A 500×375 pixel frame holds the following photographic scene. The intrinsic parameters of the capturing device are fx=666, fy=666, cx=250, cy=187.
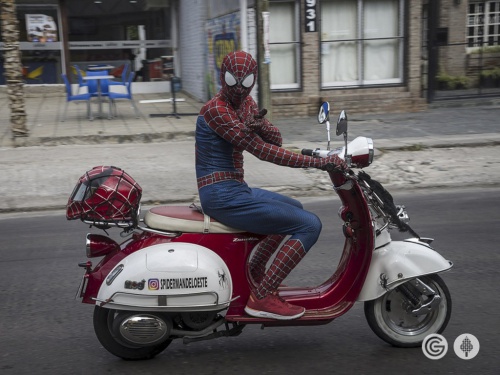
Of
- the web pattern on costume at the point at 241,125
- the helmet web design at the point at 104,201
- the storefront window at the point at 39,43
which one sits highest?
the storefront window at the point at 39,43

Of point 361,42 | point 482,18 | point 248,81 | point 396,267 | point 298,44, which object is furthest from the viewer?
point 482,18

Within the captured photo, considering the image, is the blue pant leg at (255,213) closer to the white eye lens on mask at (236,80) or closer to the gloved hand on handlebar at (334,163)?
the gloved hand on handlebar at (334,163)

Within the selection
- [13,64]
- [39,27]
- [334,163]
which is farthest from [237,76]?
[39,27]

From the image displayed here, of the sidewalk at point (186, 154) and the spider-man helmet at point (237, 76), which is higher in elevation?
the spider-man helmet at point (237, 76)

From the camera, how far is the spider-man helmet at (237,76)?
147 inches

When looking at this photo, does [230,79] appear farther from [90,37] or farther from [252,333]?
[90,37]

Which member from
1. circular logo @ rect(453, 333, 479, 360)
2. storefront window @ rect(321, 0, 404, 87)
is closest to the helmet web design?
circular logo @ rect(453, 333, 479, 360)

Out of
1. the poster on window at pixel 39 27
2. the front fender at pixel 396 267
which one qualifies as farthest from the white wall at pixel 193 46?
the front fender at pixel 396 267

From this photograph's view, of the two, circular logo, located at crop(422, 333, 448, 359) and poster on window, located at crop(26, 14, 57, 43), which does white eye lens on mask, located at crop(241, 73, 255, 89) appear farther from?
poster on window, located at crop(26, 14, 57, 43)

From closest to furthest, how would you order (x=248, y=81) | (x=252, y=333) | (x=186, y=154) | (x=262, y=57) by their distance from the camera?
(x=248, y=81) → (x=252, y=333) → (x=186, y=154) → (x=262, y=57)

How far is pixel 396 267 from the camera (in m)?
3.90

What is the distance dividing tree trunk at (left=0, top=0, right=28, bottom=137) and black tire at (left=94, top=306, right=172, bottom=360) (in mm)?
8910

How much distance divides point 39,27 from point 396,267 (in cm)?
1835

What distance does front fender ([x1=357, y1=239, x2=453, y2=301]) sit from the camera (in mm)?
3891
